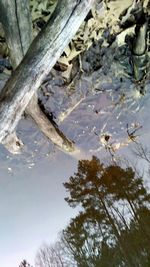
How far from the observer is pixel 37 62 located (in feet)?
9.37

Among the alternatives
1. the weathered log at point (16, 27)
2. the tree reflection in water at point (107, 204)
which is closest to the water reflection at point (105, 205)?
the tree reflection in water at point (107, 204)

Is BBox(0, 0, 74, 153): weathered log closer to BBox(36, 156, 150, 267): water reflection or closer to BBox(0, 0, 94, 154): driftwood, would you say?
BBox(0, 0, 94, 154): driftwood

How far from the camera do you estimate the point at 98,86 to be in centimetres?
596

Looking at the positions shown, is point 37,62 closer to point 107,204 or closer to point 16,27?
point 16,27

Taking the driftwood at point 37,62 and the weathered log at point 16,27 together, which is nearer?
the driftwood at point 37,62

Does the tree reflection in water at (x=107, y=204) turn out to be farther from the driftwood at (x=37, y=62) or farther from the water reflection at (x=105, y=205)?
the driftwood at (x=37, y=62)

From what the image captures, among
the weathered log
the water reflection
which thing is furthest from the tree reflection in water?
the weathered log

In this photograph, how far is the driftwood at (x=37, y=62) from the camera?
2678mm

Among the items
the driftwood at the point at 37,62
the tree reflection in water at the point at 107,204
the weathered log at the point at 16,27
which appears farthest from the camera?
the tree reflection in water at the point at 107,204

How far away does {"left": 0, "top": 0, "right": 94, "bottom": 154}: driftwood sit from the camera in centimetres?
268

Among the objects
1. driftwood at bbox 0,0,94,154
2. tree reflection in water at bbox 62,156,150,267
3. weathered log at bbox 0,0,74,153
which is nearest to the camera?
driftwood at bbox 0,0,94,154

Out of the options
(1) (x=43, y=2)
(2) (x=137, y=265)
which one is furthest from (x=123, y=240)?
(1) (x=43, y=2)

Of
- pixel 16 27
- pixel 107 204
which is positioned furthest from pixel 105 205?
pixel 16 27

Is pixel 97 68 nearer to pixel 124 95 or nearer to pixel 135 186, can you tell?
pixel 124 95
